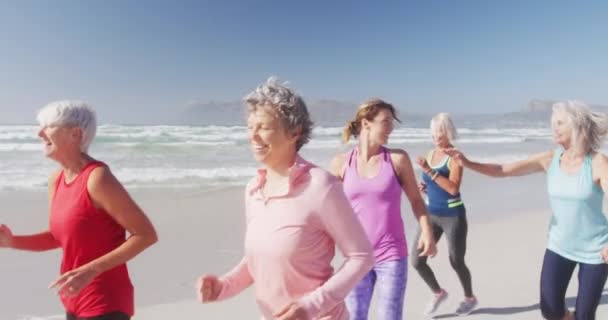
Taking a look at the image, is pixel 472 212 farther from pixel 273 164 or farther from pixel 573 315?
pixel 273 164

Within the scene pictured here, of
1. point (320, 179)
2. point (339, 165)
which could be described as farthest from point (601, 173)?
point (320, 179)

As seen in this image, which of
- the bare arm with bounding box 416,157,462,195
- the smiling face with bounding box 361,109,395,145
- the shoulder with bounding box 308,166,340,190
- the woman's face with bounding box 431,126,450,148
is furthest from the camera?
the woman's face with bounding box 431,126,450,148

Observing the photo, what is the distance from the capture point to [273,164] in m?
2.09

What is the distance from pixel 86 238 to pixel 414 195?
197cm

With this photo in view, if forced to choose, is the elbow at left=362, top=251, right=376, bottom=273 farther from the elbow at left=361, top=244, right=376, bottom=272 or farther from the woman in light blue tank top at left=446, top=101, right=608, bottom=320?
the woman in light blue tank top at left=446, top=101, right=608, bottom=320

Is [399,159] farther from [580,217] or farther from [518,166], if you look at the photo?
[580,217]

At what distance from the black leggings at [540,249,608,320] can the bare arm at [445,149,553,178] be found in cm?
62

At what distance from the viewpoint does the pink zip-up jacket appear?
6.32 ft

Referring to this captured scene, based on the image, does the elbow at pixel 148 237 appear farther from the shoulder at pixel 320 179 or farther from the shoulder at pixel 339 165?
the shoulder at pixel 339 165

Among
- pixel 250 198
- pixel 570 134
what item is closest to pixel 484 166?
pixel 570 134

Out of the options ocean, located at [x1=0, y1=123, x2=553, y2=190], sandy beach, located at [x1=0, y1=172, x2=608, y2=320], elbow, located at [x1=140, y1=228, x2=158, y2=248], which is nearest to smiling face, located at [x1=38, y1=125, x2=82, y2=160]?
elbow, located at [x1=140, y1=228, x2=158, y2=248]

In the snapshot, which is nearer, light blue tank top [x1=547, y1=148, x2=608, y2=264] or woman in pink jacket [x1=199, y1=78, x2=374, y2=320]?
woman in pink jacket [x1=199, y1=78, x2=374, y2=320]

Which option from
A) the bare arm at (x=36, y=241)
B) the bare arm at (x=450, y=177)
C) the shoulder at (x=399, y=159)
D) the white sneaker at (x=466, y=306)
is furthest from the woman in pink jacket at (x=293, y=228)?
the white sneaker at (x=466, y=306)

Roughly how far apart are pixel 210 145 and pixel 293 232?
26.4m
